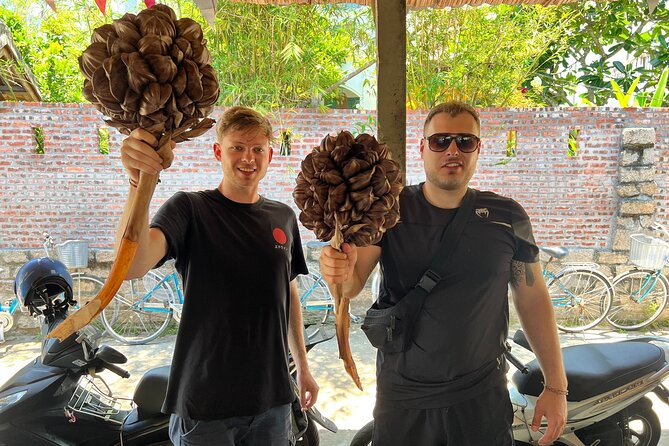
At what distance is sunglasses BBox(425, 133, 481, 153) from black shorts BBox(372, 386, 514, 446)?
97 centimetres

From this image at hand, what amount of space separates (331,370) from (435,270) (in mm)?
3406

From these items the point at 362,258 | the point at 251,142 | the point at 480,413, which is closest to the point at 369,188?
the point at 362,258

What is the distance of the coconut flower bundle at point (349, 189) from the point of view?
123cm

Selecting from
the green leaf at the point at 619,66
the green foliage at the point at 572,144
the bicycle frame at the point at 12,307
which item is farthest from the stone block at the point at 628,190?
the bicycle frame at the point at 12,307

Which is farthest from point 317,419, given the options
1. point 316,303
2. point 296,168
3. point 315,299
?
point 296,168

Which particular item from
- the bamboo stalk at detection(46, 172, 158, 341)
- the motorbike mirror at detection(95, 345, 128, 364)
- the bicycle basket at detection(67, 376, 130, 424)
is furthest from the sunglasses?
the bicycle basket at detection(67, 376, 130, 424)

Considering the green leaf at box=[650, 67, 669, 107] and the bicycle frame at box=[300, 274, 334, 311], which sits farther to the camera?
the green leaf at box=[650, 67, 669, 107]

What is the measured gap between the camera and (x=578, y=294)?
19.0 feet

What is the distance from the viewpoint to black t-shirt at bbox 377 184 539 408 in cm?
178

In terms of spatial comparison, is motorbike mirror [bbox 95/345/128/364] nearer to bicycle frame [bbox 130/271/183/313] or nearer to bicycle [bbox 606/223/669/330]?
Result: bicycle frame [bbox 130/271/183/313]

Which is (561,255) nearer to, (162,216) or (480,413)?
(480,413)

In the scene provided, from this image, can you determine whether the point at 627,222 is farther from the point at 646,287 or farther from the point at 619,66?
the point at 619,66

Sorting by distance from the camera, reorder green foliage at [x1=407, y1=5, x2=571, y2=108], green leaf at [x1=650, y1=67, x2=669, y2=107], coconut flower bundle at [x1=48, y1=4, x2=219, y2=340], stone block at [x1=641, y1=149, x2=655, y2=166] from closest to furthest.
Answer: coconut flower bundle at [x1=48, y1=4, x2=219, y2=340], stone block at [x1=641, y1=149, x2=655, y2=166], green foliage at [x1=407, y1=5, x2=571, y2=108], green leaf at [x1=650, y1=67, x2=669, y2=107]

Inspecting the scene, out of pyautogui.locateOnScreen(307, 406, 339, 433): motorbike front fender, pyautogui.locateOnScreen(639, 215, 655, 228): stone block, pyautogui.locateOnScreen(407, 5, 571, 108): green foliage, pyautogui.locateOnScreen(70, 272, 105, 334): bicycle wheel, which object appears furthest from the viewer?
pyautogui.locateOnScreen(407, 5, 571, 108): green foliage
